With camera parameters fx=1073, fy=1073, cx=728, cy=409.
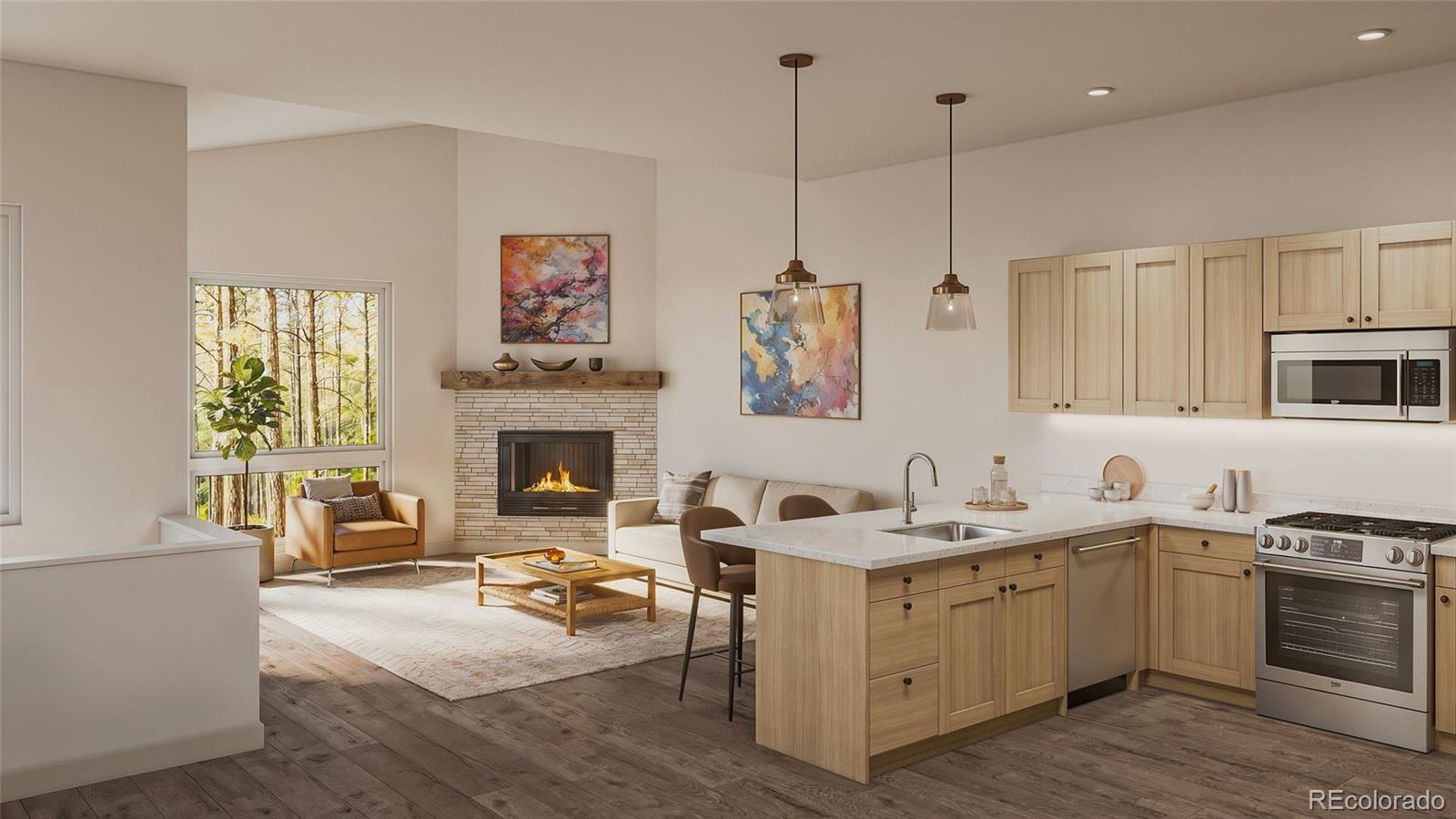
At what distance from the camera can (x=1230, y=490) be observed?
532cm

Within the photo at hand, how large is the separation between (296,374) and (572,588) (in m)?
3.68

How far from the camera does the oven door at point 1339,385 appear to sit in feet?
15.2

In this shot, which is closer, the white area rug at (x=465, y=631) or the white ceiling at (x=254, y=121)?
the white area rug at (x=465, y=631)

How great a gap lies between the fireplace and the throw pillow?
136 cm

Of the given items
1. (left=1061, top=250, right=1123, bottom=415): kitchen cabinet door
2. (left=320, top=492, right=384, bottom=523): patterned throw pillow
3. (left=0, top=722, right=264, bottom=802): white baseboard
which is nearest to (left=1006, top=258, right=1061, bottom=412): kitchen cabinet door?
(left=1061, top=250, right=1123, bottom=415): kitchen cabinet door

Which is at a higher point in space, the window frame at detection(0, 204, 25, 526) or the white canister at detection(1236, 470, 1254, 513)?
the window frame at detection(0, 204, 25, 526)

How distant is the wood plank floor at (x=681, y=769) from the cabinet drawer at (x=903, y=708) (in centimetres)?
15

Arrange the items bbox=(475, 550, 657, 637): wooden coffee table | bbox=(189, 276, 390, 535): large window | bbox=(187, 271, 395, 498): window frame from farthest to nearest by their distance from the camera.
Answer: bbox=(189, 276, 390, 535): large window → bbox=(187, 271, 395, 498): window frame → bbox=(475, 550, 657, 637): wooden coffee table

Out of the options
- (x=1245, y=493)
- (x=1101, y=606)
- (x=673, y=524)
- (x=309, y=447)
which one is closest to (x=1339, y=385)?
(x=1245, y=493)

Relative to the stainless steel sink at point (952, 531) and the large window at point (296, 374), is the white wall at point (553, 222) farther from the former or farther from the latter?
the stainless steel sink at point (952, 531)

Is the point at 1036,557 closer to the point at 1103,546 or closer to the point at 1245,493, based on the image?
the point at 1103,546

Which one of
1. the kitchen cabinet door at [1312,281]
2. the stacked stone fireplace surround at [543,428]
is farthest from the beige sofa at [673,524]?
the kitchen cabinet door at [1312,281]

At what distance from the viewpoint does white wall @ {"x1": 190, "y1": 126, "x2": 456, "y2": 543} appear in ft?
Result: 27.1

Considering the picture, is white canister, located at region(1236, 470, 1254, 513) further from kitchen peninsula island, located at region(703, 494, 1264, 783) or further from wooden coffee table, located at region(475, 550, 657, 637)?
wooden coffee table, located at region(475, 550, 657, 637)
